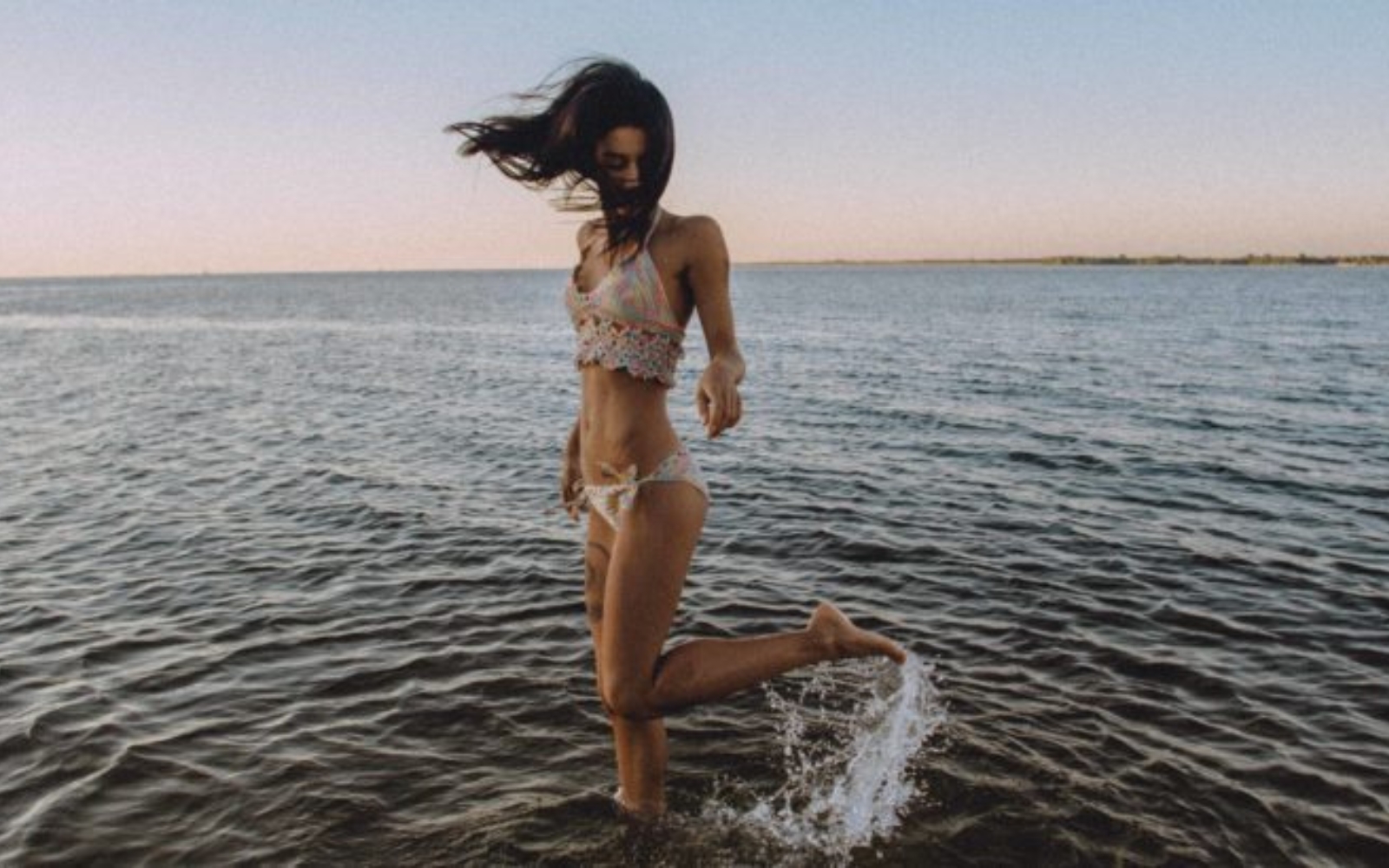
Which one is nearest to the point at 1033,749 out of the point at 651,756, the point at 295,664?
the point at 651,756

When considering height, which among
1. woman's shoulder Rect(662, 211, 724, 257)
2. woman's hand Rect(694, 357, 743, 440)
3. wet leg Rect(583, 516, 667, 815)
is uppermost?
woman's shoulder Rect(662, 211, 724, 257)

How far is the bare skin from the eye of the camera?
3.75 meters

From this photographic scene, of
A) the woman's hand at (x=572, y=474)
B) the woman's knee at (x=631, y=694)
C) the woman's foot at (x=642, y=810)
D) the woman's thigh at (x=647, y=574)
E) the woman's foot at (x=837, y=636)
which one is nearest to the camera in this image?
the woman's thigh at (x=647, y=574)

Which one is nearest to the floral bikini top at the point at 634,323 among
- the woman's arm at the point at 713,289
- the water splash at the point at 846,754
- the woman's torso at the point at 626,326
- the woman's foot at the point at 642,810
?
the woman's torso at the point at 626,326

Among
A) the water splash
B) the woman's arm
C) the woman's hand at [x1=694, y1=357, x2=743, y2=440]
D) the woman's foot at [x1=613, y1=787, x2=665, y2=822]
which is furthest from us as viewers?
the water splash

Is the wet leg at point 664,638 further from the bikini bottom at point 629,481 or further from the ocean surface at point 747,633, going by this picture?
the ocean surface at point 747,633

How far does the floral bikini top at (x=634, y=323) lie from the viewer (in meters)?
3.80

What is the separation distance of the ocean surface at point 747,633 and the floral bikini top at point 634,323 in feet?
9.65

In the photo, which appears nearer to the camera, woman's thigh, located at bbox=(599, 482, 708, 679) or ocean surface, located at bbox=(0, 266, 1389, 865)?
woman's thigh, located at bbox=(599, 482, 708, 679)

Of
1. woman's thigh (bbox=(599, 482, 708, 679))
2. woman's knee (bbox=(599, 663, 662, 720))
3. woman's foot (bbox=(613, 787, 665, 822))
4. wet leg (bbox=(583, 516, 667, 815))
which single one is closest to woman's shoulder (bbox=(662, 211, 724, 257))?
woman's thigh (bbox=(599, 482, 708, 679))

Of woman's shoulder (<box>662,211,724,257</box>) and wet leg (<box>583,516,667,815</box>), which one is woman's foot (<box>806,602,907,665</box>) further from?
woman's shoulder (<box>662,211,724,257</box>)

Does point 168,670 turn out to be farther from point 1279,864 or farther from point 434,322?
point 434,322

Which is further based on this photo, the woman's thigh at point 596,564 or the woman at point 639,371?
the woman's thigh at point 596,564

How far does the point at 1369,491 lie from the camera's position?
1450cm
